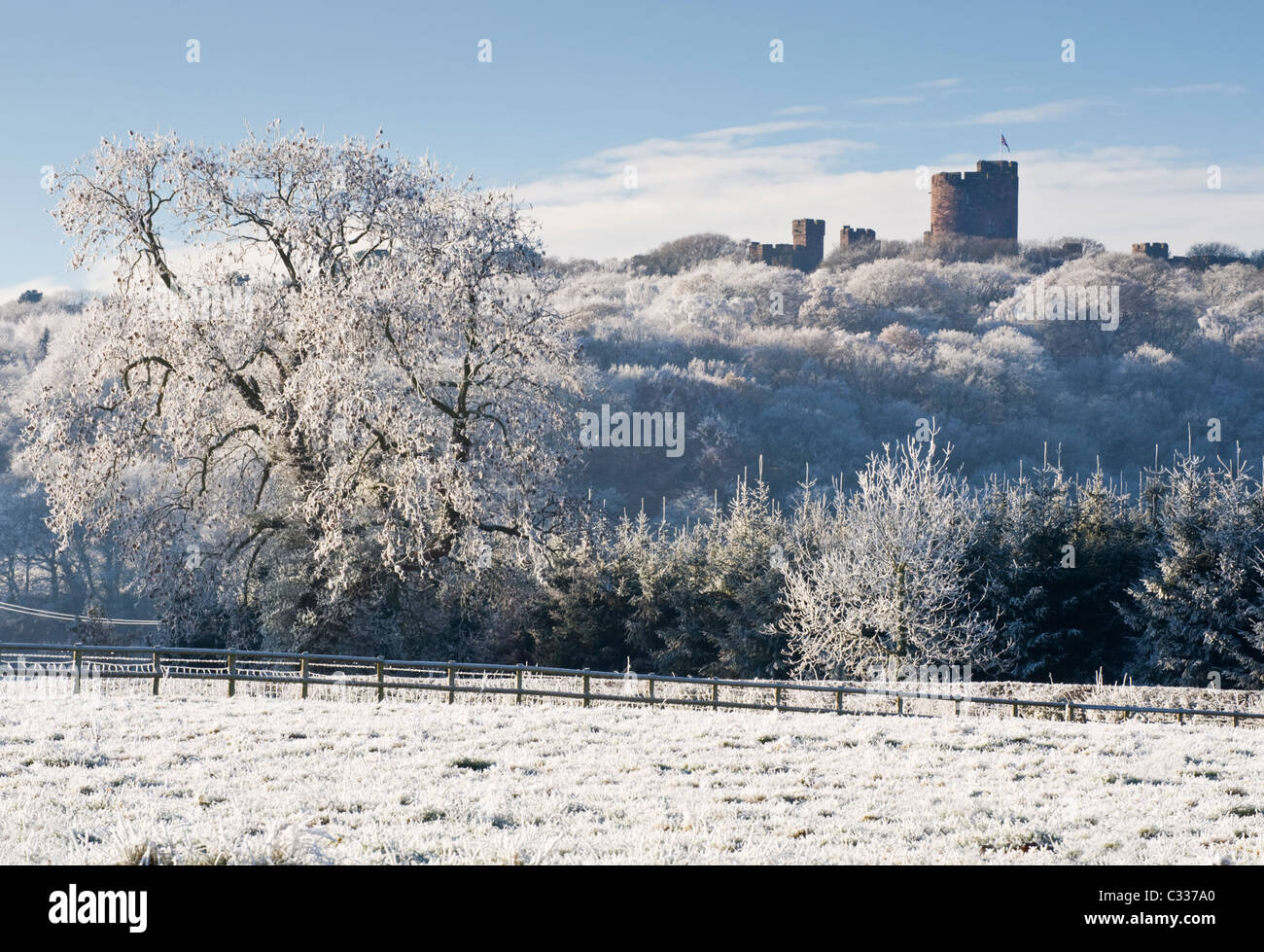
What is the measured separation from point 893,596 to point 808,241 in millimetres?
155736

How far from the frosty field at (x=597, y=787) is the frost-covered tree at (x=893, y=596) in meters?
11.0

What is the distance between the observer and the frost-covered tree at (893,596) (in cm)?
3152

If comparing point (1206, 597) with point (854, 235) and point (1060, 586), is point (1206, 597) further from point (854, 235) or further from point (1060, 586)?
point (854, 235)

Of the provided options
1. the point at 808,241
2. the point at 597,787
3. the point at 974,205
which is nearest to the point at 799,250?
the point at 808,241

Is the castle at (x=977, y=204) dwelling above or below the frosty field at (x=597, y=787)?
above

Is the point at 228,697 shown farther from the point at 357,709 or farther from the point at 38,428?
the point at 38,428

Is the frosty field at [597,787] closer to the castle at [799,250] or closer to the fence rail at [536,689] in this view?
the fence rail at [536,689]

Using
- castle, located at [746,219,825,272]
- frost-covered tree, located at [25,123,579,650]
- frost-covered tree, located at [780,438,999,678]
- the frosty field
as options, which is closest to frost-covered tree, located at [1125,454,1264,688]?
frost-covered tree, located at [780,438,999,678]

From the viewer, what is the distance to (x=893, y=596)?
32344 millimetres

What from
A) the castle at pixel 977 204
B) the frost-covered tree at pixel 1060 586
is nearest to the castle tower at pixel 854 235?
the castle at pixel 977 204

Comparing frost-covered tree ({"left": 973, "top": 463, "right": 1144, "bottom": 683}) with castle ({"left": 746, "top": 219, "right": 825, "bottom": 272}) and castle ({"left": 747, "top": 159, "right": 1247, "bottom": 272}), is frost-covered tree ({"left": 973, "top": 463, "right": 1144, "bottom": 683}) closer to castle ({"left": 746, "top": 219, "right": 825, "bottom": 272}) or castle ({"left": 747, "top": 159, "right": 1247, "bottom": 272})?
castle ({"left": 746, "top": 219, "right": 825, "bottom": 272})

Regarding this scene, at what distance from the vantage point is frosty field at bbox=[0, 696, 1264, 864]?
30.9ft
